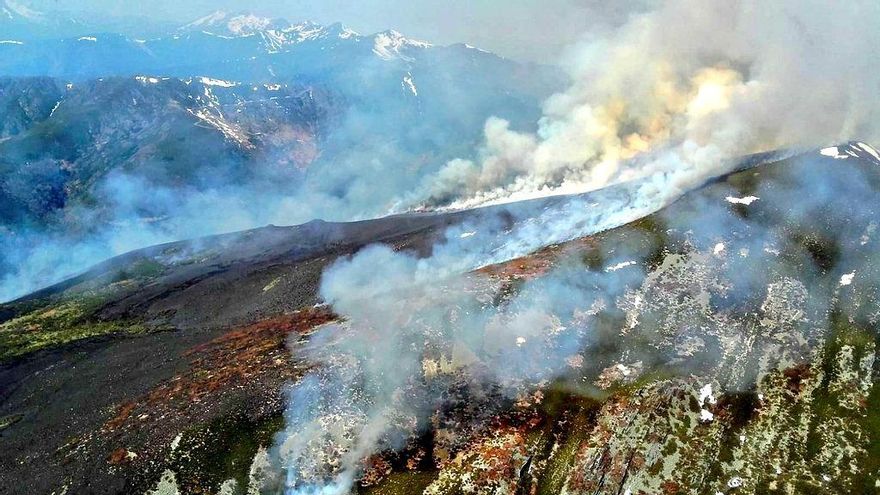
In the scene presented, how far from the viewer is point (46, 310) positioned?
467 ft

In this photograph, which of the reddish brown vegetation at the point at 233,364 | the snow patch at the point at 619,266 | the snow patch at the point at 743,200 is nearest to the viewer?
the reddish brown vegetation at the point at 233,364

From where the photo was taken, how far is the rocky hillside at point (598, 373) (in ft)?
224

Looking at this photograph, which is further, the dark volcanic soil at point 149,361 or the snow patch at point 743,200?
the snow patch at point 743,200

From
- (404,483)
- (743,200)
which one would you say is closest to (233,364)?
(404,483)

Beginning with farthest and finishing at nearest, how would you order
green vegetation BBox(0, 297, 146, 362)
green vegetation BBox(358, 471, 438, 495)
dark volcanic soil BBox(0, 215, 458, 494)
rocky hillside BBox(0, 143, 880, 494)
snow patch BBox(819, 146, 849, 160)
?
snow patch BBox(819, 146, 849, 160)
green vegetation BBox(0, 297, 146, 362)
dark volcanic soil BBox(0, 215, 458, 494)
rocky hillside BBox(0, 143, 880, 494)
green vegetation BBox(358, 471, 438, 495)

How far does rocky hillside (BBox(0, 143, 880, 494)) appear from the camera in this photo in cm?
6838

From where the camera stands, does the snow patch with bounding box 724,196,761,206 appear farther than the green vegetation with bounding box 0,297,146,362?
Yes

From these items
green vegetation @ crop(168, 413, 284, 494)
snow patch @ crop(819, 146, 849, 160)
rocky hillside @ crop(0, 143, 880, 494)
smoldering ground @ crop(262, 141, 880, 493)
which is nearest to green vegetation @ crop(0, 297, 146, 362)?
rocky hillside @ crop(0, 143, 880, 494)

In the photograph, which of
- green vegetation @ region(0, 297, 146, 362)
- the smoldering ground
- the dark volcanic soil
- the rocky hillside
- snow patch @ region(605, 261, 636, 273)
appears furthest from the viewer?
green vegetation @ region(0, 297, 146, 362)

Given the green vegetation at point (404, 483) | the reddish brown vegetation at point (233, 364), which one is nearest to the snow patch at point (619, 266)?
the reddish brown vegetation at point (233, 364)

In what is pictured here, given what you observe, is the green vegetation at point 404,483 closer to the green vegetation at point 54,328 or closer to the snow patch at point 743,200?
A: the green vegetation at point 54,328

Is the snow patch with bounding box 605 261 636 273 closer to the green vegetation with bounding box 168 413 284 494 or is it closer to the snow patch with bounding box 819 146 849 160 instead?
the green vegetation with bounding box 168 413 284 494

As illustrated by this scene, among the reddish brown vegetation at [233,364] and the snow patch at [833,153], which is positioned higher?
the reddish brown vegetation at [233,364]

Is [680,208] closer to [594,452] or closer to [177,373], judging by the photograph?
[594,452]
